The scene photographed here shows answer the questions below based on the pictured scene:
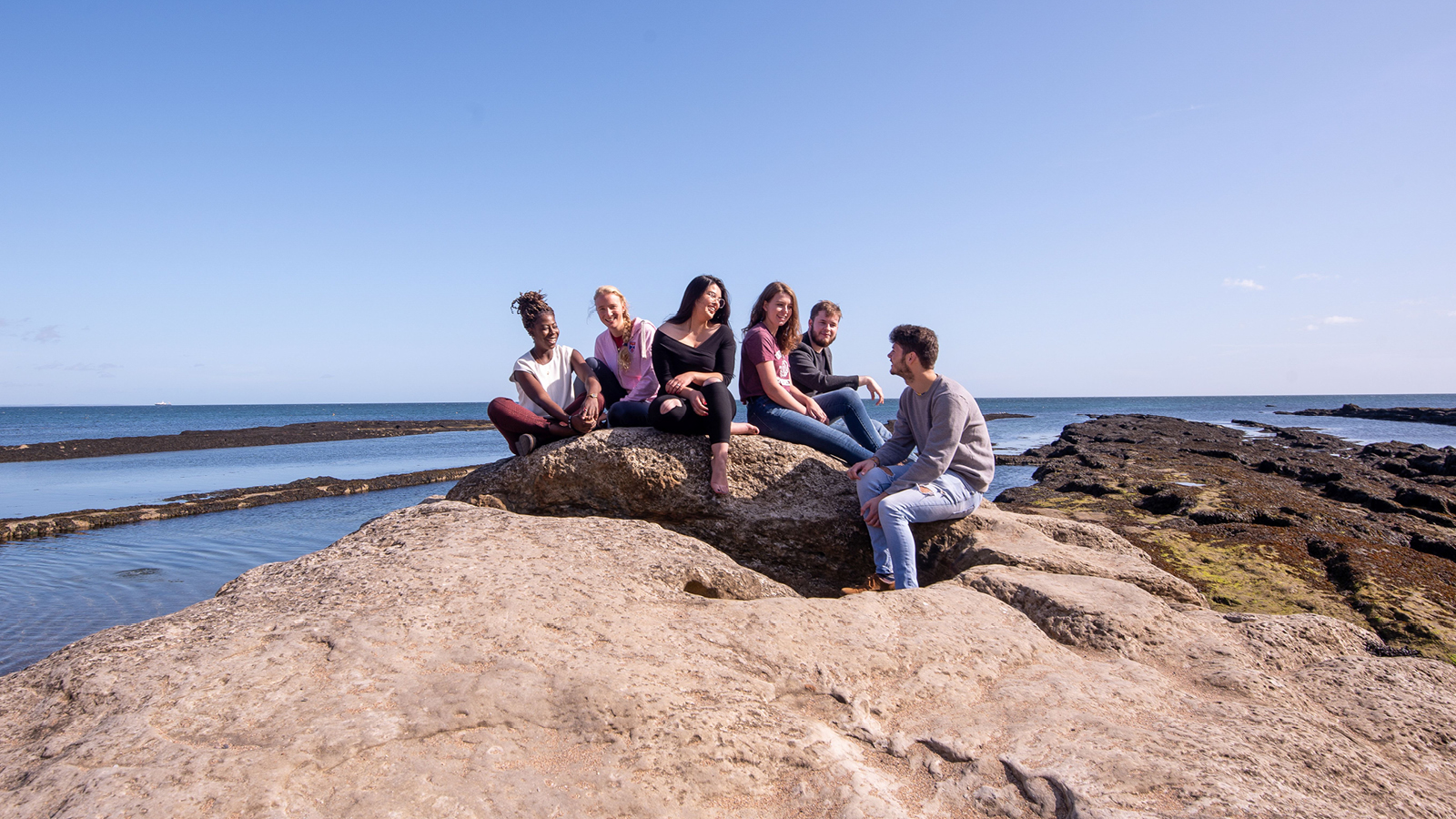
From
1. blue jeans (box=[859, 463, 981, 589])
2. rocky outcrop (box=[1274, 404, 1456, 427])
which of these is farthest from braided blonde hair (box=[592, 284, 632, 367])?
rocky outcrop (box=[1274, 404, 1456, 427])

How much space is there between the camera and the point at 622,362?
671 centimetres

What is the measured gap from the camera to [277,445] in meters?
34.7

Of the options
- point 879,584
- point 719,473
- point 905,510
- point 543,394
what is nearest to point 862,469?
point 905,510

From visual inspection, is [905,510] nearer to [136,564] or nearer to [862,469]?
[862,469]

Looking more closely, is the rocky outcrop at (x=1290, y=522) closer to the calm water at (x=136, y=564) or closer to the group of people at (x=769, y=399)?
the group of people at (x=769, y=399)

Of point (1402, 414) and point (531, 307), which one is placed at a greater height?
point (531, 307)

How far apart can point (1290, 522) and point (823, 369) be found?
8438mm

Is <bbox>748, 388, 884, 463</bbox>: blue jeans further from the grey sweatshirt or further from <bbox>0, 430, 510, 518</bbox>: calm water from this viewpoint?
<bbox>0, 430, 510, 518</bbox>: calm water

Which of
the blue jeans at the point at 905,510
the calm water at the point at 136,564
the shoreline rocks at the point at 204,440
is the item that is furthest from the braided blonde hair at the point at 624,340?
the shoreline rocks at the point at 204,440

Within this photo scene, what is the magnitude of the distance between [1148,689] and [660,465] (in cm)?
368

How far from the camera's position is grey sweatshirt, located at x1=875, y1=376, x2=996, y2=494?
5355 millimetres

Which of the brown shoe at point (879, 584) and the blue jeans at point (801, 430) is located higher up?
the blue jeans at point (801, 430)

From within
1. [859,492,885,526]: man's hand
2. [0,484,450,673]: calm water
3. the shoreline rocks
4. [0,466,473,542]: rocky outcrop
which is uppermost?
[859,492,885,526]: man's hand

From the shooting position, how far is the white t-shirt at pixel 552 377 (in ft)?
21.1
